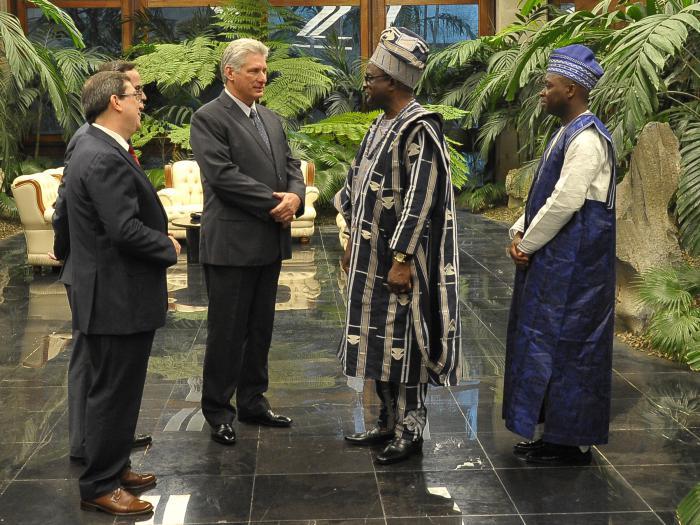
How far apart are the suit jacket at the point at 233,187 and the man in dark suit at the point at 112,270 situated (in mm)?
662

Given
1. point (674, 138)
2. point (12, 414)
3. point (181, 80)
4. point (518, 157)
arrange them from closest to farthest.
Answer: point (12, 414) → point (674, 138) → point (181, 80) → point (518, 157)

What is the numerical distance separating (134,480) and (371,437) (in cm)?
101

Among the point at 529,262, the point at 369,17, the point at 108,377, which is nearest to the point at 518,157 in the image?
the point at 369,17

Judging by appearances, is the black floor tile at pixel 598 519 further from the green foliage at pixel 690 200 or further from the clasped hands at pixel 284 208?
the green foliage at pixel 690 200

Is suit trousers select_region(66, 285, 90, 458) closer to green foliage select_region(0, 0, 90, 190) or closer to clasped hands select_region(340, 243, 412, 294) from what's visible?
clasped hands select_region(340, 243, 412, 294)

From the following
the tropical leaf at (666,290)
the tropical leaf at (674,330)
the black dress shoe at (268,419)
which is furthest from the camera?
the tropical leaf at (666,290)

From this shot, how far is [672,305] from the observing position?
5.79 meters

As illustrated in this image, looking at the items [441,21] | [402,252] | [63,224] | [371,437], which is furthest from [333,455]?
[441,21]

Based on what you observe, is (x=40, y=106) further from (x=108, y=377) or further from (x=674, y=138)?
(x=108, y=377)

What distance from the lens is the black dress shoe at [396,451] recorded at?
3.92m

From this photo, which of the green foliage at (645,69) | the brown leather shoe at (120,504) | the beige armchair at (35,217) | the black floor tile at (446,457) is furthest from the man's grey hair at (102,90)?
the beige armchair at (35,217)

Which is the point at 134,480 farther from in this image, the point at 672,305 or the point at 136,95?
the point at 672,305

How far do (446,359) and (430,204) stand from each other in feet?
2.03

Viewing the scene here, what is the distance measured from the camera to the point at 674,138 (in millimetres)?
6074
